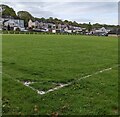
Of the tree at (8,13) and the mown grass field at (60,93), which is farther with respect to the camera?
the tree at (8,13)

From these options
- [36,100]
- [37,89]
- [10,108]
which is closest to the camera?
[10,108]

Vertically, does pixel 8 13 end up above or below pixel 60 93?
above

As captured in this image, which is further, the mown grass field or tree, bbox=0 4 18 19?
tree, bbox=0 4 18 19

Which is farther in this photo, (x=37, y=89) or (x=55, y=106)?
(x=37, y=89)

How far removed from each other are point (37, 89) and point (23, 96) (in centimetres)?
142

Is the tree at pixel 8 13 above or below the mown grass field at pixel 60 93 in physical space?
above

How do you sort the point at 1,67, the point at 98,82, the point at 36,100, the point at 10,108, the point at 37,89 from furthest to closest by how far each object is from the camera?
the point at 1,67 < the point at 98,82 < the point at 37,89 < the point at 36,100 < the point at 10,108

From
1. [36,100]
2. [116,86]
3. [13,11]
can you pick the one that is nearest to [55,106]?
[36,100]

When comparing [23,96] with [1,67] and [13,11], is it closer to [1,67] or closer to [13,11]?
[1,67]

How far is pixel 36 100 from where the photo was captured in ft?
37.8

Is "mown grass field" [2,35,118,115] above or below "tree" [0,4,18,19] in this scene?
below

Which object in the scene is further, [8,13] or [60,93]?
[8,13]

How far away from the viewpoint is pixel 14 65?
20297 mm

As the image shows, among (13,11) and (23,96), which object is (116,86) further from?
(13,11)
